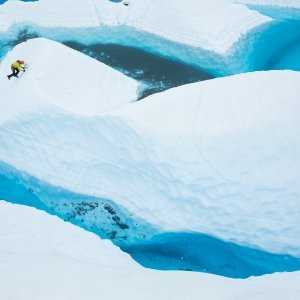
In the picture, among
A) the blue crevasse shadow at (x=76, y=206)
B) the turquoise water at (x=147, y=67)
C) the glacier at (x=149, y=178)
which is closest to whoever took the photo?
the glacier at (x=149, y=178)

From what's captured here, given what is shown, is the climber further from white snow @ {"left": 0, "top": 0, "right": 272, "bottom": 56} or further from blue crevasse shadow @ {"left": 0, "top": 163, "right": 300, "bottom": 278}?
white snow @ {"left": 0, "top": 0, "right": 272, "bottom": 56}

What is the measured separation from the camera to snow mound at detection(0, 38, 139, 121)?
30.3 ft

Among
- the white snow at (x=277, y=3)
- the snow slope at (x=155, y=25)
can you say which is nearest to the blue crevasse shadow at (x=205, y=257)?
the snow slope at (x=155, y=25)

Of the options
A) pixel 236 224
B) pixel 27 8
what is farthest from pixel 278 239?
pixel 27 8

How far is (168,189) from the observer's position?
25.5 feet

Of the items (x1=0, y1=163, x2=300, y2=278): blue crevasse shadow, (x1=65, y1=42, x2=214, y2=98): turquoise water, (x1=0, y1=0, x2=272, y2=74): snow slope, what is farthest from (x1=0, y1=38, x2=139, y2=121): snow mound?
(x1=0, y1=0, x2=272, y2=74): snow slope

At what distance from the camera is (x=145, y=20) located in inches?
561

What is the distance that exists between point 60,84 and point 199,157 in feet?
15.1

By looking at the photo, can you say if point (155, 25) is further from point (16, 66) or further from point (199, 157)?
point (199, 157)

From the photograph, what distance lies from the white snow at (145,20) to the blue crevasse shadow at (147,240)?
7126 mm

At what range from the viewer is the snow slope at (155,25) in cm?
1270

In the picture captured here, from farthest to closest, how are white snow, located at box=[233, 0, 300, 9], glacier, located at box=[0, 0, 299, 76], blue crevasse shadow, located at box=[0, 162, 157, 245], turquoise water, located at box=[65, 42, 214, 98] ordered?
white snow, located at box=[233, 0, 300, 9], glacier, located at box=[0, 0, 299, 76], turquoise water, located at box=[65, 42, 214, 98], blue crevasse shadow, located at box=[0, 162, 157, 245]

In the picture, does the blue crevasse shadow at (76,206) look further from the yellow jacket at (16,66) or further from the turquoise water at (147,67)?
the turquoise water at (147,67)

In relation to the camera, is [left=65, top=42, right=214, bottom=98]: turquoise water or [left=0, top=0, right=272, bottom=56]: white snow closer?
[left=65, top=42, right=214, bottom=98]: turquoise water
